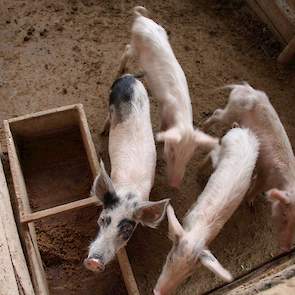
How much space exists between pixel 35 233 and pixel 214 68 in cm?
243

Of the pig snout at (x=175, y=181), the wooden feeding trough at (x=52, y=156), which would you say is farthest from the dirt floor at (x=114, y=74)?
the pig snout at (x=175, y=181)

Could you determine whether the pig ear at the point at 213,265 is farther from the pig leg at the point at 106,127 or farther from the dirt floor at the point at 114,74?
the pig leg at the point at 106,127

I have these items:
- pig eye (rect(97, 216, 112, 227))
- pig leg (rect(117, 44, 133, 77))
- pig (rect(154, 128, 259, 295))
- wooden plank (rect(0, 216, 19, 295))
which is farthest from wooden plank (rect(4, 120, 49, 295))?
pig leg (rect(117, 44, 133, 77))

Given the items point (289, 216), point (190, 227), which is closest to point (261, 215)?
point (289, 216)

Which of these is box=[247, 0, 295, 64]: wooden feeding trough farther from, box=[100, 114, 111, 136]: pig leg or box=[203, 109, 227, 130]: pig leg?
box=[100, 114, 111, 136]: pig leg

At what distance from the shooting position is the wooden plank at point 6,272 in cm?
273

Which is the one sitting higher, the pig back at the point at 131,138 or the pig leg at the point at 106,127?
the pig back at the point at 131,138

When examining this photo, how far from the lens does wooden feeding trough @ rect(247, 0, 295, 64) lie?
16.5ft

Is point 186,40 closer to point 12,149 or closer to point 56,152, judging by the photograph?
point 56,152

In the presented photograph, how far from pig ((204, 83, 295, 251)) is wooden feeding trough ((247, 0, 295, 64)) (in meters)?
1.21

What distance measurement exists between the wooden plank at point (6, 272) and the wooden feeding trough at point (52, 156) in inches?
29.0

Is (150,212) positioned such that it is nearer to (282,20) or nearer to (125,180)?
(125,180)

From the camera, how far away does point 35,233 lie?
3.92 metres

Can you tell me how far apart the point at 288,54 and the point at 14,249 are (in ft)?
10.9
